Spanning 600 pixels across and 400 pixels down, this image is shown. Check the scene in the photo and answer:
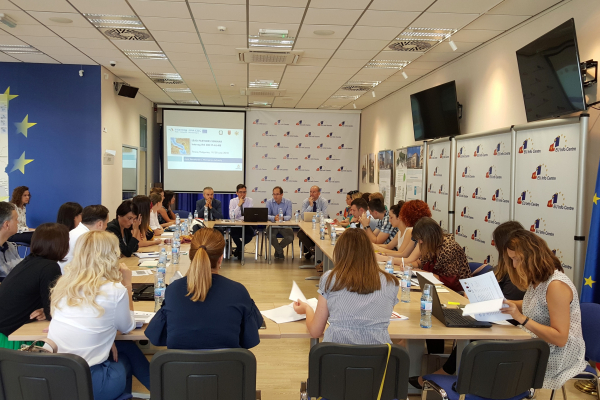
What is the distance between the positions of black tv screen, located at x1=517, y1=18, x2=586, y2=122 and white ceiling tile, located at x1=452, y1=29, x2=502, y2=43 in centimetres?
97

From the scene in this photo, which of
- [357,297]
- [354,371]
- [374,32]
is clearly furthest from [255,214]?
[354,371]

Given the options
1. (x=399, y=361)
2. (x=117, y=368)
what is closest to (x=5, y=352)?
(x=117, y=368)

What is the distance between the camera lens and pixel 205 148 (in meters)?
12.3

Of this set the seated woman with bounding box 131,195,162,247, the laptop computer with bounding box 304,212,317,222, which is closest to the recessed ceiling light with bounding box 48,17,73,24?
the seated woman with bounding box 131,195,162,247

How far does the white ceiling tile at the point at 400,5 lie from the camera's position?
4.65 m

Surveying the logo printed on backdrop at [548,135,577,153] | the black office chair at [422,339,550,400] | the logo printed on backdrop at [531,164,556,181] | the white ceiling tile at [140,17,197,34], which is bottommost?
the black office chair at [422,339,550,400]

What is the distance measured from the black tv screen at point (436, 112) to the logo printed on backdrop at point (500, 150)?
40.2 inches

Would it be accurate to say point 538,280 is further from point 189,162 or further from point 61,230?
point 189,162

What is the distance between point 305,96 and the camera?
10.7 m

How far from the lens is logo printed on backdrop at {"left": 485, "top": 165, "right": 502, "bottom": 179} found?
5.61 metres

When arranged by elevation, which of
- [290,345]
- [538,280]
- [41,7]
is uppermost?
[41,7]

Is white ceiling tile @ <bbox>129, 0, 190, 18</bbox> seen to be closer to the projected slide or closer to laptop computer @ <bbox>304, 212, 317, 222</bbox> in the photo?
laptop computer @ <bbox>304, 212, 317, 222</bbox>

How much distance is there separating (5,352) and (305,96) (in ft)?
30.5

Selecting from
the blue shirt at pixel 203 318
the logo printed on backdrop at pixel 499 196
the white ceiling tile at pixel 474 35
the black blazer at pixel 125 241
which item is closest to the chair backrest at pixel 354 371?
the blue shirt at pixel 203 318
